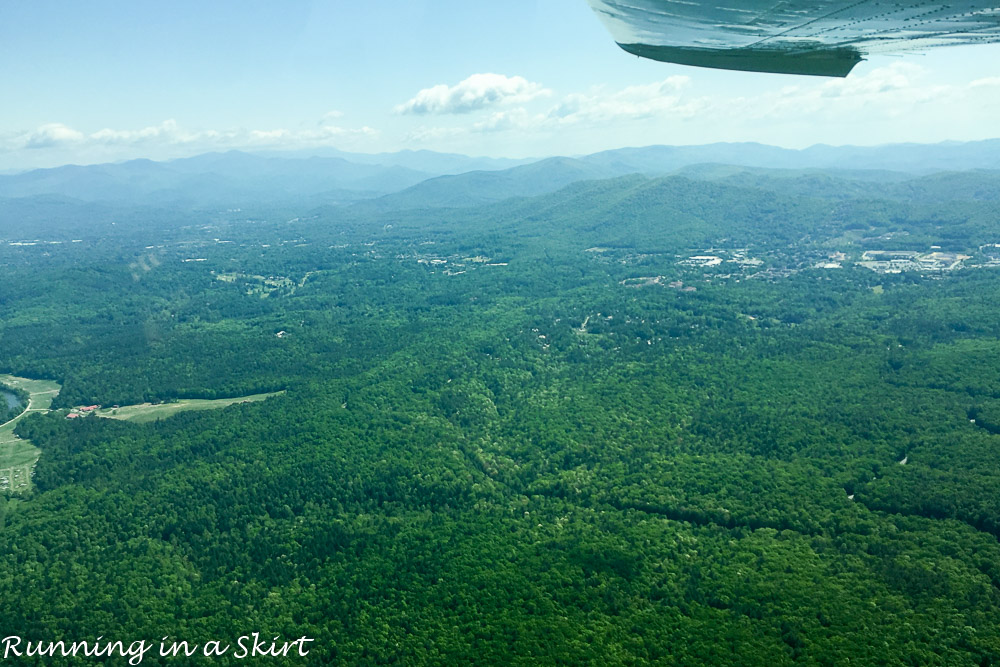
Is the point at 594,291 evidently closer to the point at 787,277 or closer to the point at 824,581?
the point at 787,277

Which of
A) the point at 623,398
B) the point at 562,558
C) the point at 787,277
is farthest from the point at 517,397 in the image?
the point at 787,277

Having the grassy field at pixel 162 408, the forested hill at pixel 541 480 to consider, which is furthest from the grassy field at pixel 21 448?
the grassy field at pixel 162 408

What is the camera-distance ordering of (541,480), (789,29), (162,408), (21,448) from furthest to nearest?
(162,408), (21,448), (541,480), (789,29)

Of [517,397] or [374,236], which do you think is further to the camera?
[374,236]

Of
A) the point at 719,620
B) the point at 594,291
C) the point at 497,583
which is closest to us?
the point at 719,620

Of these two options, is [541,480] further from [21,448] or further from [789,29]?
[21,448]

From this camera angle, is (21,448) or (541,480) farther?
(21,448)

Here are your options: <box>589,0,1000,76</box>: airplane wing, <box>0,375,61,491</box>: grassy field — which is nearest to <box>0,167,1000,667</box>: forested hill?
<box>0,375,61,491</box>: grassy field

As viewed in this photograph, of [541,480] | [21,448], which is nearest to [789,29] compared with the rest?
[541,480]
